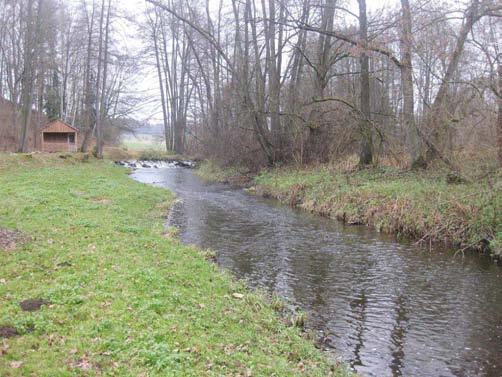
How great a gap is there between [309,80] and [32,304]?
84.2 feet

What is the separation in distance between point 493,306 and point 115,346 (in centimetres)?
664

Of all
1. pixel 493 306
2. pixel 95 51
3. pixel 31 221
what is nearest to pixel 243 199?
pixel 31 221

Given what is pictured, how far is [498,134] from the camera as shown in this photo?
42.7ft

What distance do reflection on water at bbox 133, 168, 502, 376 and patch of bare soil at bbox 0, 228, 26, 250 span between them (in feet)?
14.2

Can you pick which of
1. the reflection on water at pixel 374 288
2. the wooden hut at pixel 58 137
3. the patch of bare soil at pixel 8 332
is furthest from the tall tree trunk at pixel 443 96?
the wooden hut at pixel 58 137

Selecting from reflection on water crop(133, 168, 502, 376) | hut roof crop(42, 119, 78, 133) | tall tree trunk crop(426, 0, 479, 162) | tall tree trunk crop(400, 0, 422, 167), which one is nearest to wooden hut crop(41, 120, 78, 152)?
hut roof crop(42, 119, 78, 133)

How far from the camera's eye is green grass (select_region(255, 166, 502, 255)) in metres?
12.6

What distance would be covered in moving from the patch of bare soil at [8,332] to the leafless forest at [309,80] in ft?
39.9

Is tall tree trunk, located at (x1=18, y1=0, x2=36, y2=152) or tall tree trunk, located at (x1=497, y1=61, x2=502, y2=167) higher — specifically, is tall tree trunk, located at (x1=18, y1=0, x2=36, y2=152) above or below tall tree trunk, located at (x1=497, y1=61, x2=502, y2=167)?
above

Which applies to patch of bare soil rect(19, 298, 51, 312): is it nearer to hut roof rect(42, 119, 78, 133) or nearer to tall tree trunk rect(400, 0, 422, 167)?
tall tree trunk rect(400, 0, 422, 167)

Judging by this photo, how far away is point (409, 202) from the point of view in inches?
587

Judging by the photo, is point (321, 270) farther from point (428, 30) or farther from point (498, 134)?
point (428, 30)

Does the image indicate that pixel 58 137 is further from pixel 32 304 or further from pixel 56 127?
pixel 32 304

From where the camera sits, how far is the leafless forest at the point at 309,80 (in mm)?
16922
